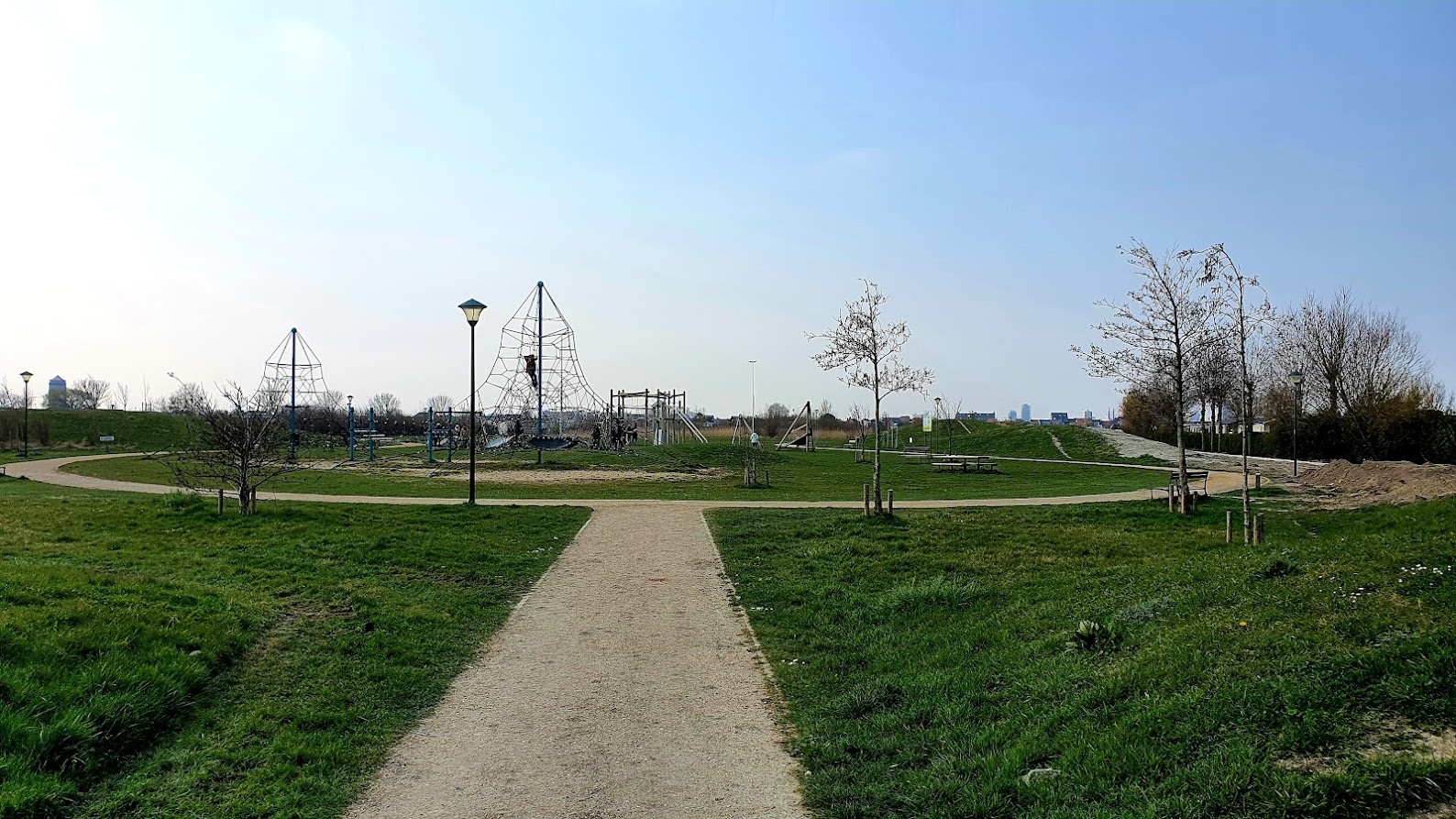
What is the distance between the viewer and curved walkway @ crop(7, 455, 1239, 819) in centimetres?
454

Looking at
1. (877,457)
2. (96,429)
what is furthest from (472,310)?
(96,429)

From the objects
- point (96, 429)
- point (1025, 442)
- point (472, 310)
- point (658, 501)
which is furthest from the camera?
point (96, 429)

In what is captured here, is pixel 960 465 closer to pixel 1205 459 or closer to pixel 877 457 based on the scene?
pixel 1205 459

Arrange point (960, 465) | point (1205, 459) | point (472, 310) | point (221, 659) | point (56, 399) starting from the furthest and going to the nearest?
point (56, 399)
point (1205, 459)
point (960, 465)
point (472, 310)
point (221, 659)

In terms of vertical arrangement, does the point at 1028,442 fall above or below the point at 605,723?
above

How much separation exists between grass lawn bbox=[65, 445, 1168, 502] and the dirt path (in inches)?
567

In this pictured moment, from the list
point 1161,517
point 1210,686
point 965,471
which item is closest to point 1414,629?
point 1210,686

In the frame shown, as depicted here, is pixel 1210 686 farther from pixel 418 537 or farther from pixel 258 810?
pixel 418 537

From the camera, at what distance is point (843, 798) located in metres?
4.55

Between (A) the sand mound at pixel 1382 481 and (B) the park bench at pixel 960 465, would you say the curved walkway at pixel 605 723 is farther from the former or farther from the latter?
(B) the park bench at pixel 960 465

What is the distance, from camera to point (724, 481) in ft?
94.4

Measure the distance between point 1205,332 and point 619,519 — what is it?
12.9 m

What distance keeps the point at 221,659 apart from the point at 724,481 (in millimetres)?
22309

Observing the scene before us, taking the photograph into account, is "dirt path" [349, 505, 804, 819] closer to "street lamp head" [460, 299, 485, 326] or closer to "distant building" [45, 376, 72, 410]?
"street lamp head" [460, 299, 485, 326]
